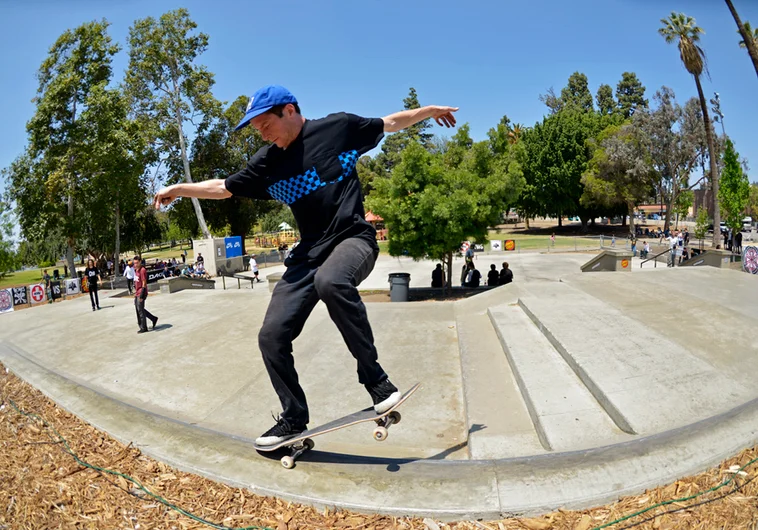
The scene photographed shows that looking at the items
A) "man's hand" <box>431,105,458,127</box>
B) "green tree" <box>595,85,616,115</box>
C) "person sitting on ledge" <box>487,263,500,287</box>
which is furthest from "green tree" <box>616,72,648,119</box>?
"man's hand" <box>431,105,458,127</box>

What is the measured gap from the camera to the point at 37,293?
21109 mm

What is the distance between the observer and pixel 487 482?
275 centimetres

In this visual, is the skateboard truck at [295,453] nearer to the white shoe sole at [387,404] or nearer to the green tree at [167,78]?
the white shoe sole at [387,404]

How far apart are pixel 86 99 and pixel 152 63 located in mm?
7597

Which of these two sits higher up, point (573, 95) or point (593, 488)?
point (573, 95)

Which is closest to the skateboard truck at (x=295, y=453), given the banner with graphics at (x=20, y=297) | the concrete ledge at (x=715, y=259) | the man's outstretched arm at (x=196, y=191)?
the man's outstretched arm at (x=196, y=191)

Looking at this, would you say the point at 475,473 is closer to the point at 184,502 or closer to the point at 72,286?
the point at 184,502

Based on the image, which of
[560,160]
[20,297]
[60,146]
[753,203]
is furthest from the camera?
[753,203]

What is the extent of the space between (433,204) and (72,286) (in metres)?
19.1

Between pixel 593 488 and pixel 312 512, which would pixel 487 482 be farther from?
pixel 312 512

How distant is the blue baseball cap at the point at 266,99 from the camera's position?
2.93 m

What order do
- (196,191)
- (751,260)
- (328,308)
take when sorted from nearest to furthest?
(328,308) < (196,191) < (751,260)

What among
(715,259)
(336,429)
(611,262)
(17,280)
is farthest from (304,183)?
(17,280)

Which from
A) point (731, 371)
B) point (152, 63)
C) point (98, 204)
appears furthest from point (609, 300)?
point (152, 63)
